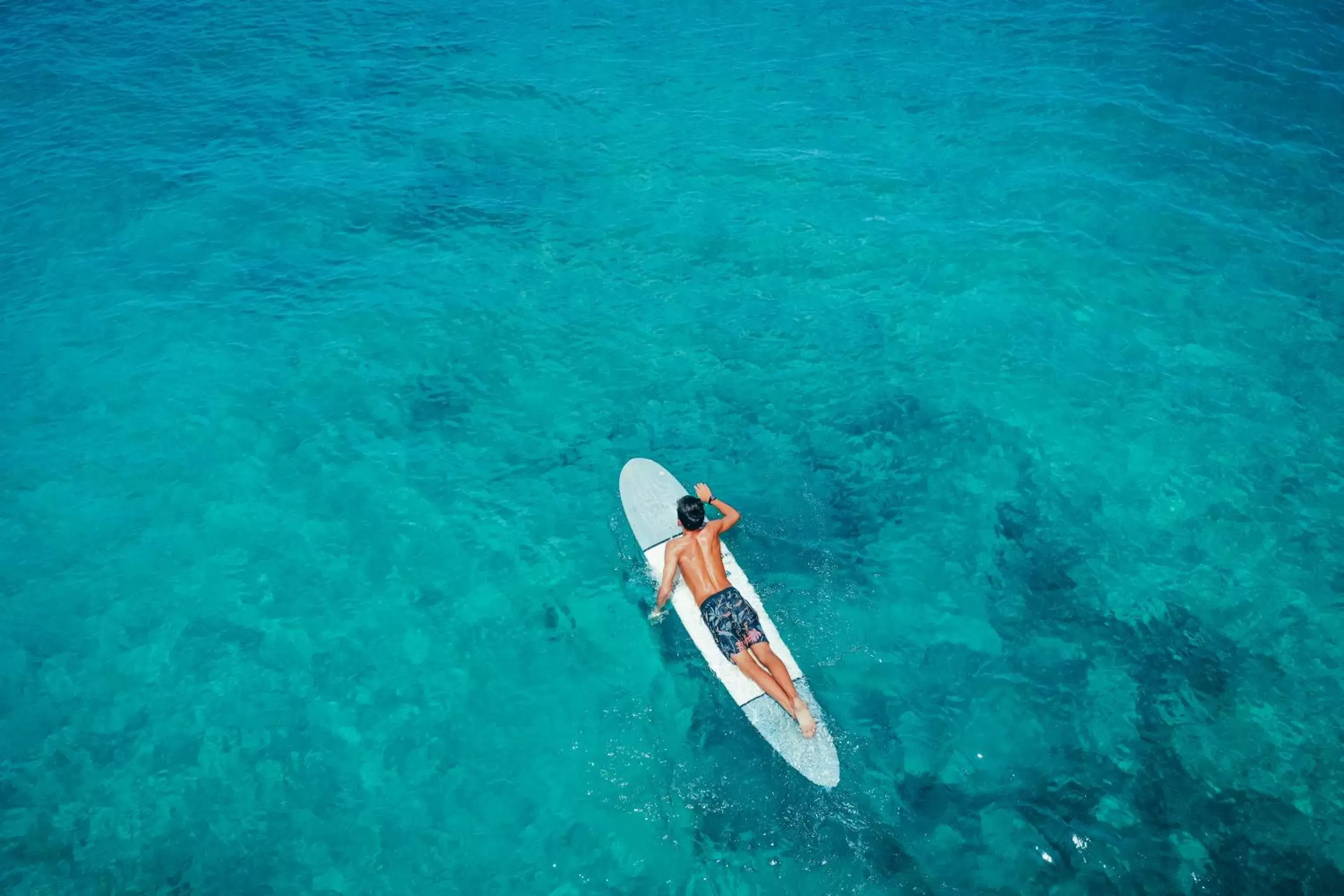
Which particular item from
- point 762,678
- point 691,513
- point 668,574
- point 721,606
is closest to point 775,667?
point 762,678

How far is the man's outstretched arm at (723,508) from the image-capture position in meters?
14.4

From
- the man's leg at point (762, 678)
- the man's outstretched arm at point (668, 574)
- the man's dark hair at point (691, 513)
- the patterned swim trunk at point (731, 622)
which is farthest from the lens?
the man's outstretched arm at point (668, 574)

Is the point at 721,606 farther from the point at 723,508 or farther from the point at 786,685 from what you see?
the point at 723,508

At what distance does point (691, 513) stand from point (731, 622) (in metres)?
1.90

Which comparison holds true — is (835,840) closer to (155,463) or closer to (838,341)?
(838,341)

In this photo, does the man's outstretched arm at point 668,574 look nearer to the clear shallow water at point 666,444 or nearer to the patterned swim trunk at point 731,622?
the patterned swim trunk at point 731,622

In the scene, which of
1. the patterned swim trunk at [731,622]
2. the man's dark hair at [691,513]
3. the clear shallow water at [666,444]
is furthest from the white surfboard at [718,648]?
the man's dark hair at [691,513]

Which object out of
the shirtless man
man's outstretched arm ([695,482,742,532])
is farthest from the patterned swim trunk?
man's outstretched arm ([695,482,742,532])

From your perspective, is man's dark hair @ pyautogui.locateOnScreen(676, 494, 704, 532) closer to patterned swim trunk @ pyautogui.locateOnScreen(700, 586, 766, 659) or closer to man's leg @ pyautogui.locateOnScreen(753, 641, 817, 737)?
patterned swim trunk @ pyautogui.locateOnScreen(700, 586, 766, 659)

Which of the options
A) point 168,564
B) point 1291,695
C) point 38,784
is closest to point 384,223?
point 168,564

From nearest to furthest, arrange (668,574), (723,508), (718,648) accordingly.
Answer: (718,648), (668,574), (723,508)

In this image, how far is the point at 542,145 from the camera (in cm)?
2444

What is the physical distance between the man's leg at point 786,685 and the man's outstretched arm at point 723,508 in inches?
88.3

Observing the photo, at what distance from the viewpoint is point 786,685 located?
12.6 m
